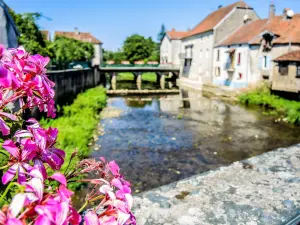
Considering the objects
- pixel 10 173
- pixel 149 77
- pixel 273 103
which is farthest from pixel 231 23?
pixel 10 173

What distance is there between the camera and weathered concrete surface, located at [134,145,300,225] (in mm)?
2414

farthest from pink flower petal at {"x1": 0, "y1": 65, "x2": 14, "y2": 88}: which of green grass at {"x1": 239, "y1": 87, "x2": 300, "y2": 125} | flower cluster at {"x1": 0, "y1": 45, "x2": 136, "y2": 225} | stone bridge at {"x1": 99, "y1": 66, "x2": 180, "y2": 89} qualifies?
stone bridge at {"x1": 99, "y1": 66, "x2": 180, "y2": 89}

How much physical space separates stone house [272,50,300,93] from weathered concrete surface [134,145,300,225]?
2140 cm

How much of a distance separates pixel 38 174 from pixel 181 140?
525 inches

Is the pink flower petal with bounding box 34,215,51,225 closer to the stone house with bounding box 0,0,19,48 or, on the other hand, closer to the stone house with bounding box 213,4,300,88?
the stone house with bounding box 0,0,19,48

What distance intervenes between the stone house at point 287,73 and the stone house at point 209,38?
13.4 m

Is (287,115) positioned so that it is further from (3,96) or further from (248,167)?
(3,96)

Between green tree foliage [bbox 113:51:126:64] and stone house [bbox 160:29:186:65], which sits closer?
stone house [bbox 160:29:186:65]

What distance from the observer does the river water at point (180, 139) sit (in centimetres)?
1034

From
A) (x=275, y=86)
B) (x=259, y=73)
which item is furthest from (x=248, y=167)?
(x=259, y=73)

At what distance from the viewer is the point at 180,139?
559 inches

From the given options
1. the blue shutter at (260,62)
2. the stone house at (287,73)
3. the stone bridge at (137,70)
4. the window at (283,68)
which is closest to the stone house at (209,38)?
the stone bridge at (137,70)

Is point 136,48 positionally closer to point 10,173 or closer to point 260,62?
point 260,62

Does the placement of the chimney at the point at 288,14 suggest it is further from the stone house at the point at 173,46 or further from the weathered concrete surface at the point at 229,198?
the weathered concrete surface at the point at 229,198
